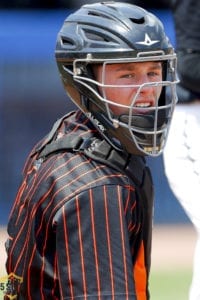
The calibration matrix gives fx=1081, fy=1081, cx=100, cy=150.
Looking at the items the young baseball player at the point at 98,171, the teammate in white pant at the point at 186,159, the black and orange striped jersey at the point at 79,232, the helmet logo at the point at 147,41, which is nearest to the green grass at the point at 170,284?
the teammate in white pant at the point at 186,159

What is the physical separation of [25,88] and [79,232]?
4.89m

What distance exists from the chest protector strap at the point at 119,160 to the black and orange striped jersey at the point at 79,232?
0.06ft

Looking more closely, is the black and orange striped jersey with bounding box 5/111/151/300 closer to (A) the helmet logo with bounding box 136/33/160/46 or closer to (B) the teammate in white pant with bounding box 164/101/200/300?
(A) the helmet logo with bounding box 136/33/160/46

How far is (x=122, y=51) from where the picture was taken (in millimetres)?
3156

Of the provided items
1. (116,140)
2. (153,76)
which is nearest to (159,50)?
(153,76)

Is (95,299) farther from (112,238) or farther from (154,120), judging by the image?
(154,120)

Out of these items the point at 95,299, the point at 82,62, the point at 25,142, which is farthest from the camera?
the point at 25,142

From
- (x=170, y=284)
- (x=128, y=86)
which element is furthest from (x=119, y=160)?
(x=170, y=284)

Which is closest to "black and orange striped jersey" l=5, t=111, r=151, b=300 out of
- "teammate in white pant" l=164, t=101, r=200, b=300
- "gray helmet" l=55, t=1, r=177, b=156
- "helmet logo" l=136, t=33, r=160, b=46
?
"gray helmet" l=55, t=1, r=177, b=156

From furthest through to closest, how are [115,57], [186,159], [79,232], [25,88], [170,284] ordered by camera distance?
[25,88] → [170,284] → [186,159] → [115,57] → [79,232]

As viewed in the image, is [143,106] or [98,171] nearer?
[98,171]

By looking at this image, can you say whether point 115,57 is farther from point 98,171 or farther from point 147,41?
point 98,171

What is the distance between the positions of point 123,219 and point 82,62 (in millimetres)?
507

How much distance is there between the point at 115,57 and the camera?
10.3 ft
